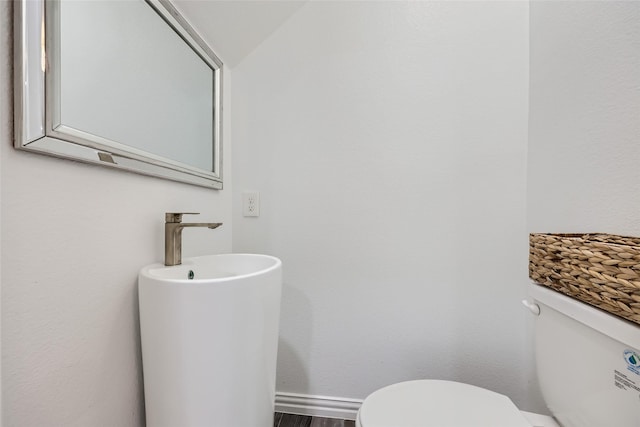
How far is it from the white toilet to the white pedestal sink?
32 centimetres

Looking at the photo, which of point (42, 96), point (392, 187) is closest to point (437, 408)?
point (392, 187)

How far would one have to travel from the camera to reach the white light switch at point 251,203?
3.84 feet

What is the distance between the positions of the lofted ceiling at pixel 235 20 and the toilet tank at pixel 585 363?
134 cm

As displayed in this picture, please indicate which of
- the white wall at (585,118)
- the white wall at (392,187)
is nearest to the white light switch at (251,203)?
the white wall at (392,187)

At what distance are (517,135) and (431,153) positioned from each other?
33cm

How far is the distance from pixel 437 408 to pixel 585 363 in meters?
0.35

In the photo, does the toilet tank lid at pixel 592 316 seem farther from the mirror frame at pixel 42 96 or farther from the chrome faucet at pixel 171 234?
the mirror frame at pixel 42 96

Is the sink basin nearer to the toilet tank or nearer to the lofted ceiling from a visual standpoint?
the toilet tank

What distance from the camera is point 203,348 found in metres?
0.56

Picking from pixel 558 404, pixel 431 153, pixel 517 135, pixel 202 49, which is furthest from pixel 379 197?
pixel 202 49

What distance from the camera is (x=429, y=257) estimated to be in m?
1.07

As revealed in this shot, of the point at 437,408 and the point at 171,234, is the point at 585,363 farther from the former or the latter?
the point at 171,234

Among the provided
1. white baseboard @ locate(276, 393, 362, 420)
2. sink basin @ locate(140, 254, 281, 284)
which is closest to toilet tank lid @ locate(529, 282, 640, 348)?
sink basin @ locate(140, 254, 281, 284)

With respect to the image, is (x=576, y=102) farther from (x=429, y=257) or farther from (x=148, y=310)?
(x=148, y=310)
